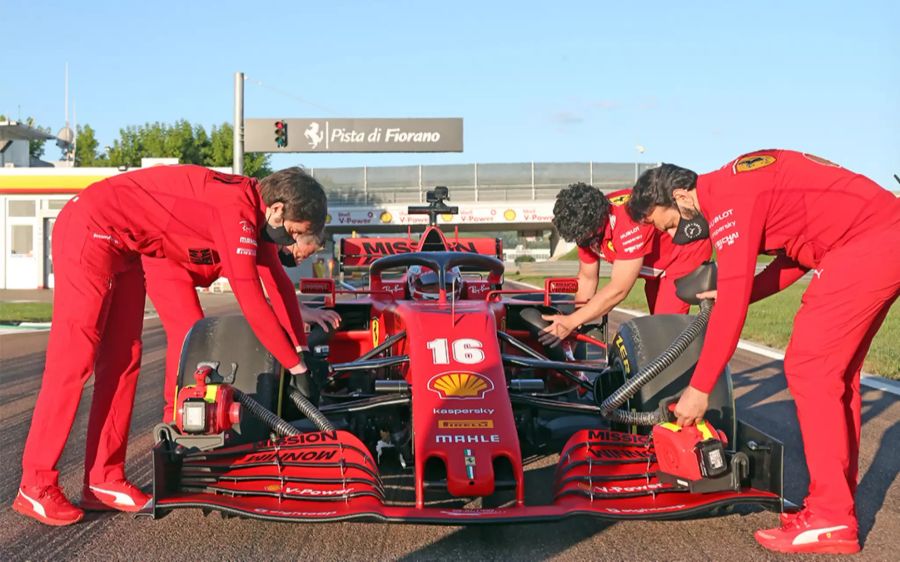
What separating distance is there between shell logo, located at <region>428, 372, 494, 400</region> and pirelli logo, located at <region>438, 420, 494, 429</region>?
0.18 metres

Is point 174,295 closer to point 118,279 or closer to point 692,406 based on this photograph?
point 118,279

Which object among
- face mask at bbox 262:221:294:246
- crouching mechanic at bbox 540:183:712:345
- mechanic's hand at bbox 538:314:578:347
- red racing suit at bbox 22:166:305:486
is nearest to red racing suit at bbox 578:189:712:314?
crouching mechanic at bbox 540:183:712:345

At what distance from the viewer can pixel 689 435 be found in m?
3.85

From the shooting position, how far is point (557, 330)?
5648 mm

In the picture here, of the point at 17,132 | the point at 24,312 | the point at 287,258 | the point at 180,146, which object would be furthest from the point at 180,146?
the point at 287,258

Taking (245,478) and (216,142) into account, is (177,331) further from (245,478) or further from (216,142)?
(216,142)

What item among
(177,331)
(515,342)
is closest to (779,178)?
(515,342)

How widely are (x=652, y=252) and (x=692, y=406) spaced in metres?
2.79

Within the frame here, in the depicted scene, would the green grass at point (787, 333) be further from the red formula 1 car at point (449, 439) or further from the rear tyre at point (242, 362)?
the rear tyre at point (242, 362)

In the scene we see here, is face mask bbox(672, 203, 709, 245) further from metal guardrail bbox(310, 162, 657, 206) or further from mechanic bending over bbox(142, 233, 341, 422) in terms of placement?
metal guardrail bbox(310, 162, 657, 206)

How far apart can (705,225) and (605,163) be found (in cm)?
5167

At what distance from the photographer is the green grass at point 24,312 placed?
1606 cm

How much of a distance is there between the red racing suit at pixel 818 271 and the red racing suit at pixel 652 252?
1747mm

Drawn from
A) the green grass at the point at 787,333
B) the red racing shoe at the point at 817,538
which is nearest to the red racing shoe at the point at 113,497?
the red racing shoe at the point at 817,538
